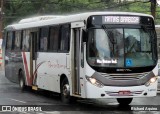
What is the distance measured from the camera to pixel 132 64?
48.6 feet

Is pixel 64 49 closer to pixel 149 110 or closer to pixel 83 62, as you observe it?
pixel 83 62

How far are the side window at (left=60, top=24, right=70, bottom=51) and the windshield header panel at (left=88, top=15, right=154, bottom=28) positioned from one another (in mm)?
1701

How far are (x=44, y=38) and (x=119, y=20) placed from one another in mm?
4662

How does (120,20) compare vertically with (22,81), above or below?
above

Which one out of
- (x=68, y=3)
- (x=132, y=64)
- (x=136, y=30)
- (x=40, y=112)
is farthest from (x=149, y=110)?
(x=68, y=3)

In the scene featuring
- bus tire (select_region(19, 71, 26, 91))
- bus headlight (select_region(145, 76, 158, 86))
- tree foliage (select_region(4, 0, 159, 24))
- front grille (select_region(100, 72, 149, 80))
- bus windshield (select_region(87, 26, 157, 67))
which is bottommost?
bus tire (select_region(19, 71, 26, 91))

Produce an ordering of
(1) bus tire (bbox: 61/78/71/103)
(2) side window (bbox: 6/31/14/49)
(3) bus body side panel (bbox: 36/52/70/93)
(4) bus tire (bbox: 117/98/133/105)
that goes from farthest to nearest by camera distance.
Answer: (2) side window (bbox: 6/31/14/49) → (3) bus body side panel (bbox: 36/52/70/93) → (4) bus tire (bbox: 117/98/133/105) → (1) bus tire (bbox: 61/78/71/103)

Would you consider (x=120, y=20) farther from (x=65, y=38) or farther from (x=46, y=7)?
(x=46, y=7)

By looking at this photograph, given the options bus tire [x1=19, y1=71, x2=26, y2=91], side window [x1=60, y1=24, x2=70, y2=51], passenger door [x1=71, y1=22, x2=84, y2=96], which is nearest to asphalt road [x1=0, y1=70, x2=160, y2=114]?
passenger door [x1=71, y1=22, x2=84, y2=96]

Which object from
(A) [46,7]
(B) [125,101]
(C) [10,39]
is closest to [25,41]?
(C) [10,39]

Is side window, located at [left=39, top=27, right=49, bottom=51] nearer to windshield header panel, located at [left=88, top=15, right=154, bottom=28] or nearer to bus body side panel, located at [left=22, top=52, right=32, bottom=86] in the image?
bus body side panel, located at [left=22, top=52, right=32, bottom=86]

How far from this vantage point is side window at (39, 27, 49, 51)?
1872 centimetres

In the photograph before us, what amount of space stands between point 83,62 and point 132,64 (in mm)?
1516

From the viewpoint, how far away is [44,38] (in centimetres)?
1888
